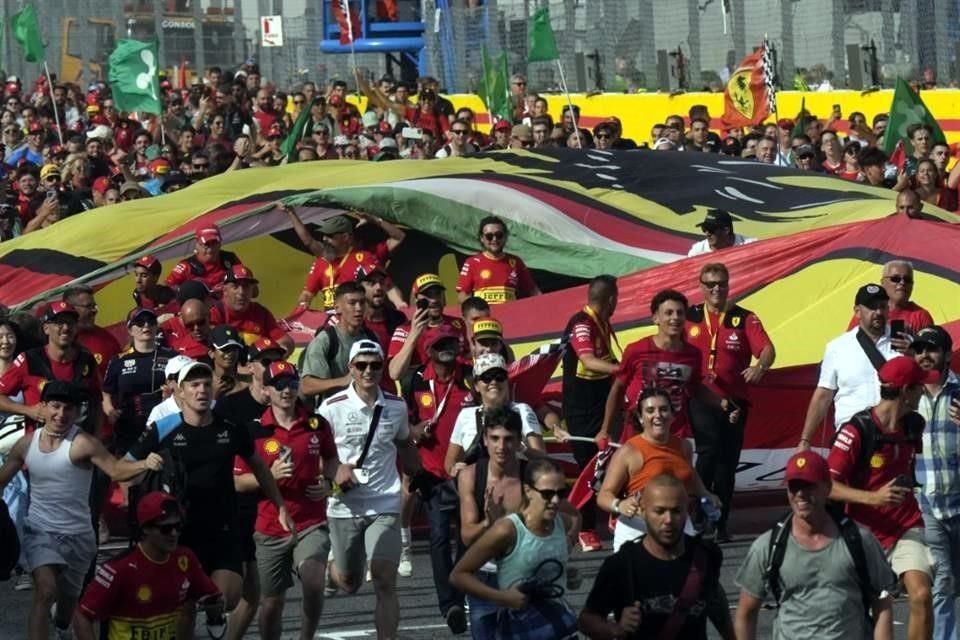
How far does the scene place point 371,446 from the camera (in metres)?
10.9

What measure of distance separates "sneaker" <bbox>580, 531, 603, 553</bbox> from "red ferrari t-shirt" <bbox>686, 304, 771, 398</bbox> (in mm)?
1155

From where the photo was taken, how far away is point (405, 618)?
38.4ft

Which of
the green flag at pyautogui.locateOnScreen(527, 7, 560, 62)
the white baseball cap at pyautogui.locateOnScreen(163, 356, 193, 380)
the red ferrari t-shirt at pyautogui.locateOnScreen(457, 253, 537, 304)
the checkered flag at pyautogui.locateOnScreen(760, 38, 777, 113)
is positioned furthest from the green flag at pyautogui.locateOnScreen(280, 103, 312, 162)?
the white baseball cap at pyautogui.locateOnScreen(163, 356, 193, 380)

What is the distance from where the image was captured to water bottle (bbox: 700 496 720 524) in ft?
33.0

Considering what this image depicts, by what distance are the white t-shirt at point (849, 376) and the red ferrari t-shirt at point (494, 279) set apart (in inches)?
143

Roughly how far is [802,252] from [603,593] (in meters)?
8.23

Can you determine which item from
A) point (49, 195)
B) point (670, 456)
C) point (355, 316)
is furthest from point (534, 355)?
point (49, 195)

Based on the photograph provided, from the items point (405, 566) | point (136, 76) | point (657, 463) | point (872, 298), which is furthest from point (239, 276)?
point (136, 76)

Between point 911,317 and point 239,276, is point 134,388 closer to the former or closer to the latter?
point 239,276

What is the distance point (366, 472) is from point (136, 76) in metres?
16.9

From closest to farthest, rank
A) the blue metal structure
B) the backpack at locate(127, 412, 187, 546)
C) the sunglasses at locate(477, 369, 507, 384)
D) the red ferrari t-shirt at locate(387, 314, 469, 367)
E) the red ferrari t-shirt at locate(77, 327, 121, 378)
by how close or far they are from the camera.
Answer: the backpack at locate(127, 412, 187, 546) < the sunglasses at locate(477, 369, 507, 384) < the red ferrari t-shirt at locate(387, 314, 469, 367) < the red ferrari t-shirt at locate(77, 327, 121, 378) < the blue metal structure

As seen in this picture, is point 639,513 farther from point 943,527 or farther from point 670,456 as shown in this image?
point 943,527

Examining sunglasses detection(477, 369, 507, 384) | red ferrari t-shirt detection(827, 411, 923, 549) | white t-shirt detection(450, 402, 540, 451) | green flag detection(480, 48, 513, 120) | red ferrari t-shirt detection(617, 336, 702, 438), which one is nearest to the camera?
red ferrari t-shirt detection(827, 411, 923, 549)

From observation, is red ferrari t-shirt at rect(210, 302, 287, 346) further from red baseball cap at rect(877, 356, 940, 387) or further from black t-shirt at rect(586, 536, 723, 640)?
black t-shirt at rect(586, 536, 723, 640)
